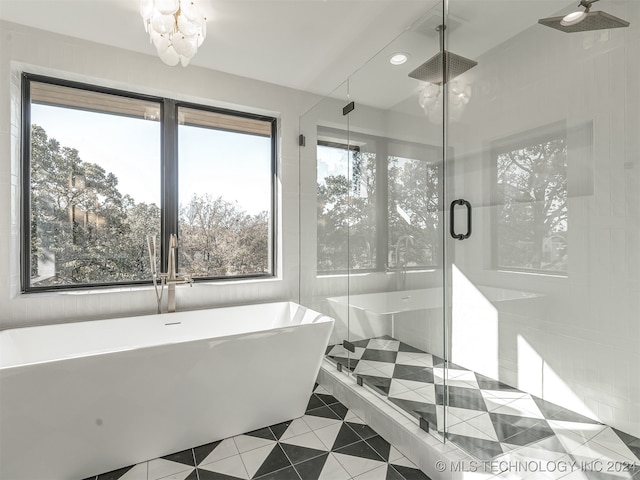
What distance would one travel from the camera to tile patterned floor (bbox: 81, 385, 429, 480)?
1.78 metres

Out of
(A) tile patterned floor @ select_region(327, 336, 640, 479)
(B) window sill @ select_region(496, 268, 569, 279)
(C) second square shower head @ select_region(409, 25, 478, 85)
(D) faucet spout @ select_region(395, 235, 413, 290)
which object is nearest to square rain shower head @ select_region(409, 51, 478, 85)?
(C) second square shower head @ select_region(409, 25, 478, 85)

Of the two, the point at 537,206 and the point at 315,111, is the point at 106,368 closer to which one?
the point at 537,206

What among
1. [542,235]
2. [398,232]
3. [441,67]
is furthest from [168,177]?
[542,235]

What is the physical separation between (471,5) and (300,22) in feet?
3.47

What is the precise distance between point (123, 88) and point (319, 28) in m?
1.59

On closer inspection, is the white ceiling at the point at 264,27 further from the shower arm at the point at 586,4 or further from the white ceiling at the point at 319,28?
the shower arm at the point at 586,4

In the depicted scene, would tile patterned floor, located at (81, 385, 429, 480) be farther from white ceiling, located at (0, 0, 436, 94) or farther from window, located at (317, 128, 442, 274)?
white ceiling, located at (0, 0, 436, 94)

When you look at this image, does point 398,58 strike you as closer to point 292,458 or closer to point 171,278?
point 171,278

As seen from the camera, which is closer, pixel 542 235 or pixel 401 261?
pixel 542 235

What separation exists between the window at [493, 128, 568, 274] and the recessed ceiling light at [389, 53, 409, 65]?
828 mm

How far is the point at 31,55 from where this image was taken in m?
2.32

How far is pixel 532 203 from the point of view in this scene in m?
1.57

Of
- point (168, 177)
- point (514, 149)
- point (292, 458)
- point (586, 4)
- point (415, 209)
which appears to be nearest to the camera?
point (586, 4)

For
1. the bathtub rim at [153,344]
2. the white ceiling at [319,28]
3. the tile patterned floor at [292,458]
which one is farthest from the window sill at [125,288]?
the white ceiling at [319,28]
